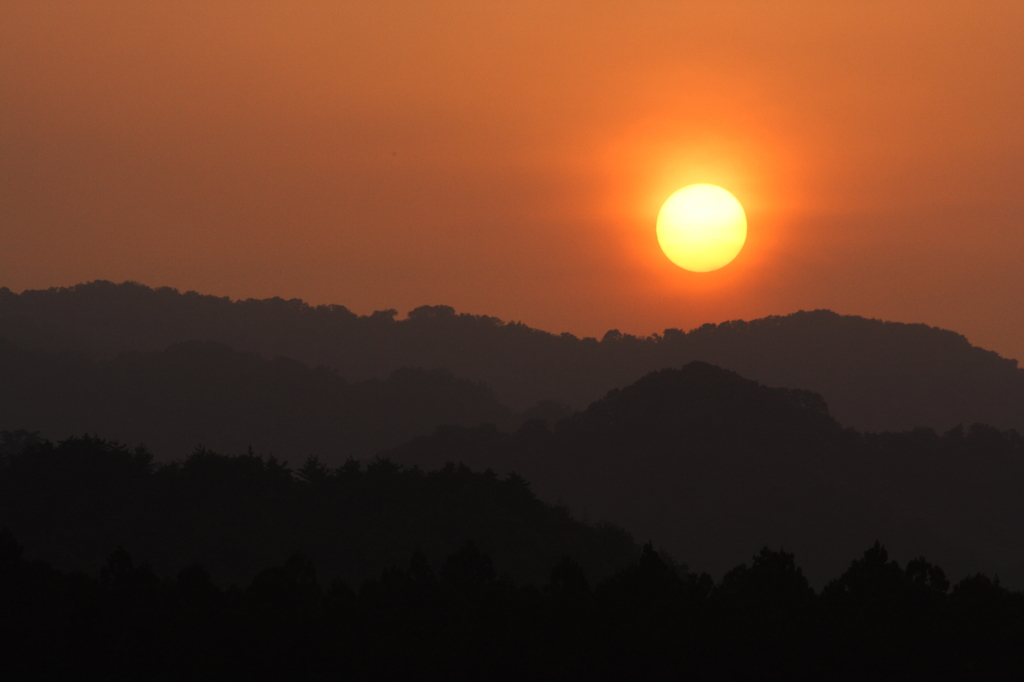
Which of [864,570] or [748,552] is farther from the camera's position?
[748,552]

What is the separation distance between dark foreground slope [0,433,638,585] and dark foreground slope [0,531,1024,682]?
36854 millimetres

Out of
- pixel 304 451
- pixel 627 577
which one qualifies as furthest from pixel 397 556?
pixel 304 451

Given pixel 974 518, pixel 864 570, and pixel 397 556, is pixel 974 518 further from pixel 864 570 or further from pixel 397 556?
pixel 864 570

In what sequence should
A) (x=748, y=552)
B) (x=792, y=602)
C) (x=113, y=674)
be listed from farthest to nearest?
(x=748, y=552)
(x=792, y=602)
(x=113, y=674)

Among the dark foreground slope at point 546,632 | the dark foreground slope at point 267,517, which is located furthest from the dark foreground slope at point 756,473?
the dark foreground slope at point 546,632

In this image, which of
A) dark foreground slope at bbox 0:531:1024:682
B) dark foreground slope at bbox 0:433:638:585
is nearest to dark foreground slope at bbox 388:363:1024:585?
dark foreground slope at bbox 0:433:638:585

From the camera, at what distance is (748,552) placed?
433 feet

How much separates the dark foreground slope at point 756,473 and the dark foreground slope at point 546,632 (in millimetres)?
91514

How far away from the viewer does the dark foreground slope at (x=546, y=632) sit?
36469 millimetres

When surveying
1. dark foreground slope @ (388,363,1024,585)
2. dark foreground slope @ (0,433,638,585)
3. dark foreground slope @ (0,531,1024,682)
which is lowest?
dark foreground slope @ (0,531,1024,682)

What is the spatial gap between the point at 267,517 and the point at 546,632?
4764cm

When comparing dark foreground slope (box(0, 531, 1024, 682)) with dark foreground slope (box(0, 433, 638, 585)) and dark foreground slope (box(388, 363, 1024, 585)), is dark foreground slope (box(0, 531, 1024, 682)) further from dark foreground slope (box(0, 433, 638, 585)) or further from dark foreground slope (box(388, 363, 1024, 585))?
dark foreground slope (box(388, 363, 1024, 585))

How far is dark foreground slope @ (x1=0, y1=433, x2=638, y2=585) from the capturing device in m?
78.9

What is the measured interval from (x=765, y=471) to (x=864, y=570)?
337 ft
